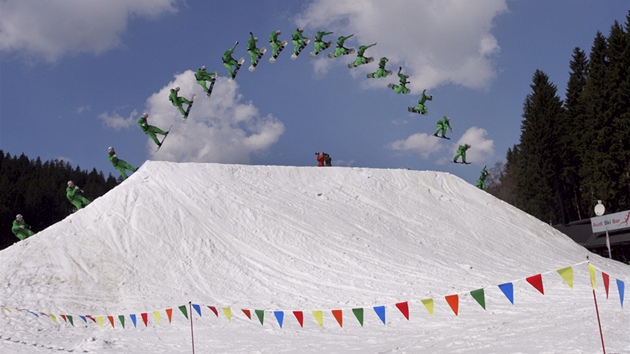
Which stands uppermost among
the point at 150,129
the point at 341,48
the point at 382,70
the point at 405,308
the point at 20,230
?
the point at 341,48

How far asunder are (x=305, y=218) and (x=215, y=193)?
3.76m

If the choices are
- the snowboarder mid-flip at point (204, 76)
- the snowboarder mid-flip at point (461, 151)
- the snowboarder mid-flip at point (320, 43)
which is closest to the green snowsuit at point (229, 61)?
the snowboarder mid-flip at point (204, 76)

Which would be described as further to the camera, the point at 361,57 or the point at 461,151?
the point at 461,151

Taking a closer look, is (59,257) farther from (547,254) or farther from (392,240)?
(547,254)

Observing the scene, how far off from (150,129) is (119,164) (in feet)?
6.46

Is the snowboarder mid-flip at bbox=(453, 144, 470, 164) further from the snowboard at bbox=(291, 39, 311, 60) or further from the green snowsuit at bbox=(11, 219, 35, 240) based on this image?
the green snowsuit at bbox=(11, 219, 35, 240)

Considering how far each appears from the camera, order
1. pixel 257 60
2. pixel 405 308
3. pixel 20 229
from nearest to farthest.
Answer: pixel 405 308 < pixel 20 229 < pixel 257 60

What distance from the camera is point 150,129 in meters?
21.6

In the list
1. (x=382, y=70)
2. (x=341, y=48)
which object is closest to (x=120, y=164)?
(x=341, y=48)

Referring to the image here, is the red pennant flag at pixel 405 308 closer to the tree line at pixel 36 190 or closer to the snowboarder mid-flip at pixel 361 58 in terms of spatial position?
the snowboarder mid-flip at pixel 361 58

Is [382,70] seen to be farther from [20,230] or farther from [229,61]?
[20,230]

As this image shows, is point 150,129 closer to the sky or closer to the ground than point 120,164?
closer to the sky

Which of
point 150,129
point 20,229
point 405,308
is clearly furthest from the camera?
point 150,129

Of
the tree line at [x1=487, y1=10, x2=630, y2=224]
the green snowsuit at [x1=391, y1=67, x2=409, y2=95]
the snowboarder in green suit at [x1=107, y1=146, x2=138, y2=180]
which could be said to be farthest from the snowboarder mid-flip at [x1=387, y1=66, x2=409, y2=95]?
the tree line at [x1=487, y1=10, x2=630, y2=224]
